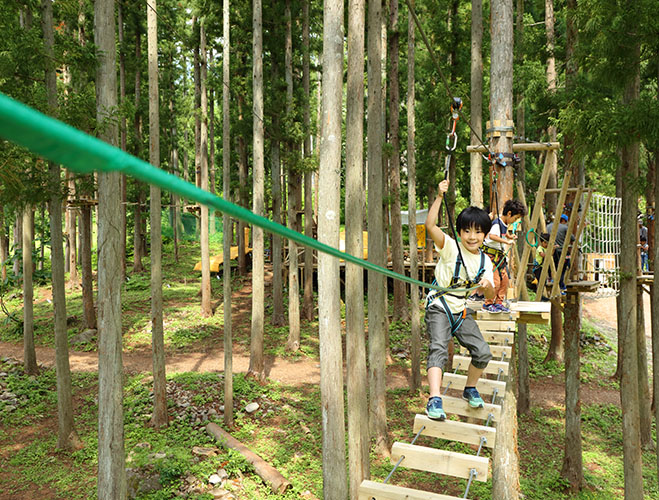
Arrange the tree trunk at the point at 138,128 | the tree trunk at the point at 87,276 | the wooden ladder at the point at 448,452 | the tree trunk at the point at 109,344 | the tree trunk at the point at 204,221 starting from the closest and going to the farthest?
the wooden ladder at the point at 448,452 < the tree trunk at the point at 109,344 < the tree trunk at the point at 87,276 < the tree trunk at the point at 204,221 < the tree trunk at the point at 138,128

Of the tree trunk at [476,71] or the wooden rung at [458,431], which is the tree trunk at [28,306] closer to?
the tree trunk at [476,71]

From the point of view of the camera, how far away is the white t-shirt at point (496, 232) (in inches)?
223

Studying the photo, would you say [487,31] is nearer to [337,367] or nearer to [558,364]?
[558,364]

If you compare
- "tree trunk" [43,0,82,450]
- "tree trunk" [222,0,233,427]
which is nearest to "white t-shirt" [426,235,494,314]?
"tree trunk" [222,0,233,427]

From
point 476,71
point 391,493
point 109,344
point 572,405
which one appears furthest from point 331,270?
point 572,405

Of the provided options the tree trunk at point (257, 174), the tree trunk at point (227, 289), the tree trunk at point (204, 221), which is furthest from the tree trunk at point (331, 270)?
the tree trunk at point (204, 221)

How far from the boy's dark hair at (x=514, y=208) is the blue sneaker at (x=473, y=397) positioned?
2.33 m

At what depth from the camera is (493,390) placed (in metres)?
4.92

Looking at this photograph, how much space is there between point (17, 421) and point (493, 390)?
10.4 m

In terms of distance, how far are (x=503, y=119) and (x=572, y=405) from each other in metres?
6.80

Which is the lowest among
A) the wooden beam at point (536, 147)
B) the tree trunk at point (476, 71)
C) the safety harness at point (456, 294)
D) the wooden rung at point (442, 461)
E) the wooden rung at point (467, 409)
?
the wooden rung at point (442, 461)

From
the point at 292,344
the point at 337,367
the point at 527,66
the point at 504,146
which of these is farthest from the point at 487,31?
the point at 337,367

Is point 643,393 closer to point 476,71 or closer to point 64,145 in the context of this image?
point 476,71

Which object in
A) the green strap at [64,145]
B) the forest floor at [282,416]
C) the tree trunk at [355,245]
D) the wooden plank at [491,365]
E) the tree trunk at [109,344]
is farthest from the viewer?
the forest floor at [282,416]
